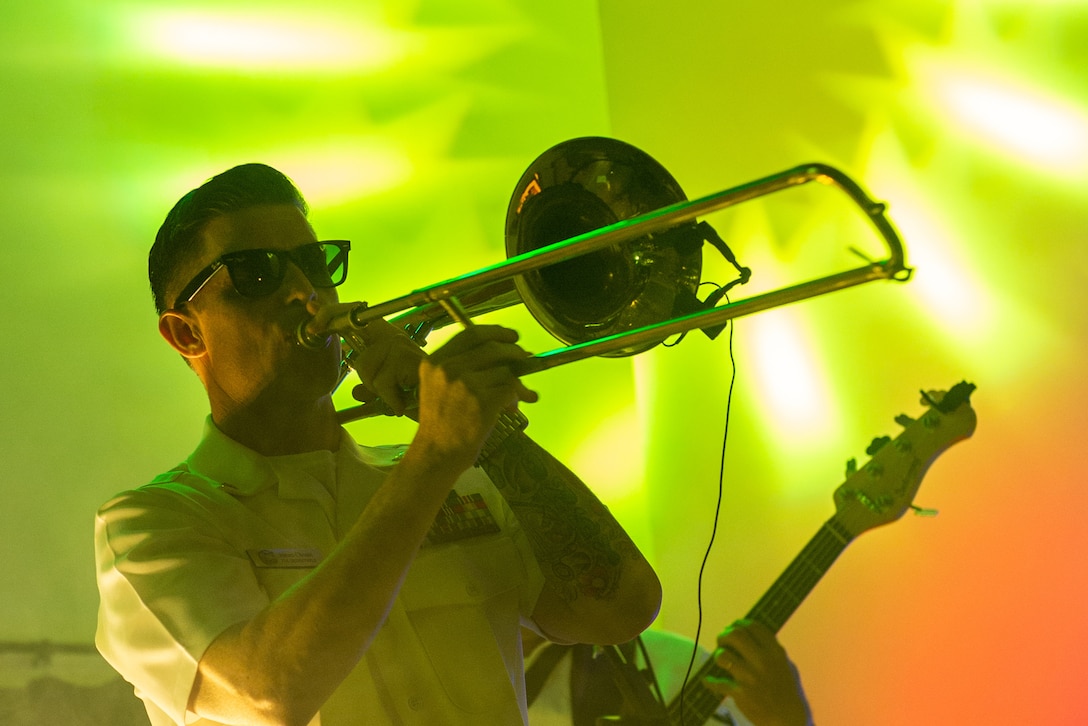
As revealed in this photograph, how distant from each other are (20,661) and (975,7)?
114 inches

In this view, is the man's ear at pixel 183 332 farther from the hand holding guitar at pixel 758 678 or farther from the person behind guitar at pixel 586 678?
the person behind guitar at pixel 586 678

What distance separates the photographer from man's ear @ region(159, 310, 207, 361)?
1912mm

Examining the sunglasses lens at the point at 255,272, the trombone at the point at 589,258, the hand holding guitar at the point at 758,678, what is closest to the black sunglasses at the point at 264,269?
the sunglasses lens at the point at 255,272

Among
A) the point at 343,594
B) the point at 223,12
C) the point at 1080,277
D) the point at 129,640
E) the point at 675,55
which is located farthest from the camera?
the point at 675,55

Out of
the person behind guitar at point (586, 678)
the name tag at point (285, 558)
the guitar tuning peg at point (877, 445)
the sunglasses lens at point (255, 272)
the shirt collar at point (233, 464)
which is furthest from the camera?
the person behind guitar at point (586, 678)

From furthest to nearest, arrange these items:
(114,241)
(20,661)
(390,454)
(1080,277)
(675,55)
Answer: (675,55) → (114,241) → (1080,277) → (20,661) → (390,454)

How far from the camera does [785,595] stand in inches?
72.4

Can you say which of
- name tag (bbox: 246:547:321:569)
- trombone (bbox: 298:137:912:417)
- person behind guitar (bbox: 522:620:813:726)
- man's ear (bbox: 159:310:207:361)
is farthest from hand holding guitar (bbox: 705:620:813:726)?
man's ear (bbox: 159:310:207:361)

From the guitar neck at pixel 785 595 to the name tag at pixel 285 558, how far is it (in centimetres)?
70

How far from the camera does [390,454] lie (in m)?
2.04

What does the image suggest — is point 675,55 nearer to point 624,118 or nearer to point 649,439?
point 624,118

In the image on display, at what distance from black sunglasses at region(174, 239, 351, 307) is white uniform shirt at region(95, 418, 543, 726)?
0.25 meters

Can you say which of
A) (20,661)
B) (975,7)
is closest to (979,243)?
(975,7)

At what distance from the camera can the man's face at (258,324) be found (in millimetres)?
1816
